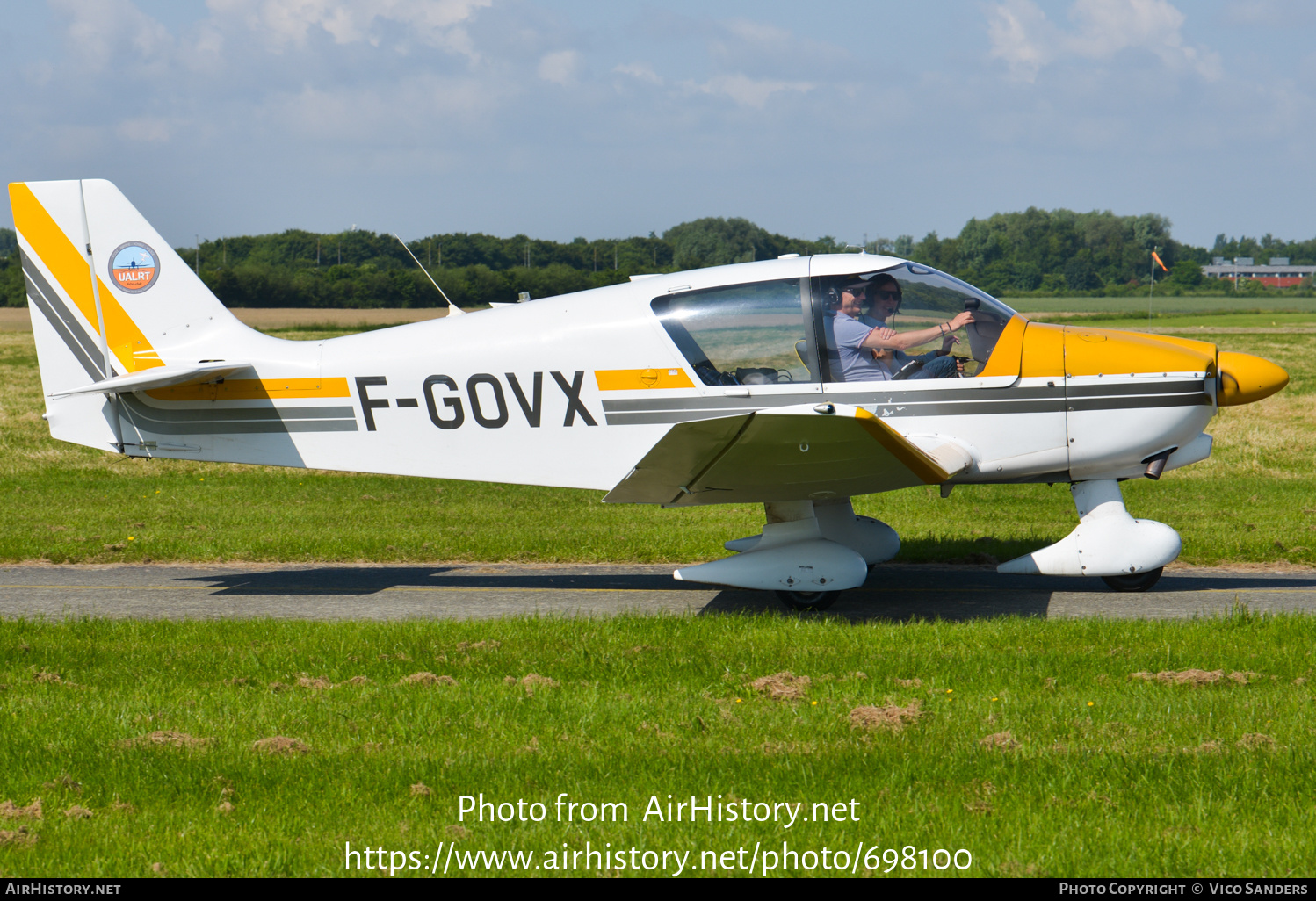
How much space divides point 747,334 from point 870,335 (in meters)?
0.80

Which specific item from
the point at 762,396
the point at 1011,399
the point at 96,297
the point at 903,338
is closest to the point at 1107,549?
the point at 1011,399

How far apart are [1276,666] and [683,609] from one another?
11.9ft

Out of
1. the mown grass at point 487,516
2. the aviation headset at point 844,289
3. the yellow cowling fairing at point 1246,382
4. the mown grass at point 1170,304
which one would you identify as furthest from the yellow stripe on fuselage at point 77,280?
the mown grass at point 1170,304

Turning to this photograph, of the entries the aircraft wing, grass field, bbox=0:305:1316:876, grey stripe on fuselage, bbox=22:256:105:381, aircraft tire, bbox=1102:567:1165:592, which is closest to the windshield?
the aircraft wing

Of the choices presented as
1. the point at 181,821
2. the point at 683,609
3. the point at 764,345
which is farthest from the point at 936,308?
the point at 181,821

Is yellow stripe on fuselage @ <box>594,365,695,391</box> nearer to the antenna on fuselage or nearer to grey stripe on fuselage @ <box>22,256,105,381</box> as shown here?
the antenna on fuselage

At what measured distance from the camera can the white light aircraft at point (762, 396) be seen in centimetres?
715

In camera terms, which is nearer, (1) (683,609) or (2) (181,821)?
(2) (181,821)

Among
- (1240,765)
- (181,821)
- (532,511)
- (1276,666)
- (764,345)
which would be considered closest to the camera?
(181,821)

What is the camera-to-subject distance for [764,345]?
7.18 m

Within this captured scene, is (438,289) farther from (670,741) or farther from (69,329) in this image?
(670,741)

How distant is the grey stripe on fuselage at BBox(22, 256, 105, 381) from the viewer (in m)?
8.27

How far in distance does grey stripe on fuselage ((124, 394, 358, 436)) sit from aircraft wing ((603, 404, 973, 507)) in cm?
234

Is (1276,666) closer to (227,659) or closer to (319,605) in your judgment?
(227,659)
